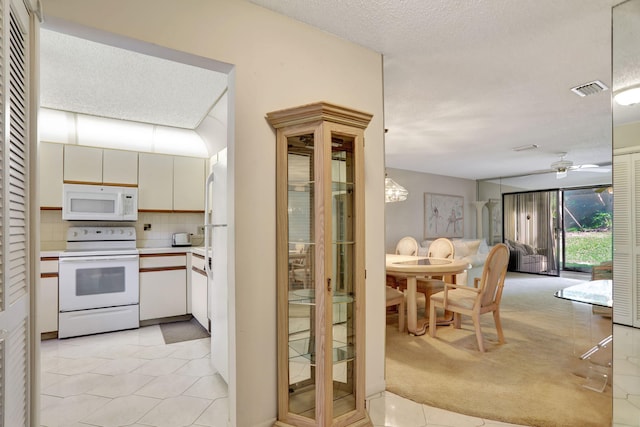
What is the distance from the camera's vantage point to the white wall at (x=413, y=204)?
7000 mm

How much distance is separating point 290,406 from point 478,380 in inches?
60.7

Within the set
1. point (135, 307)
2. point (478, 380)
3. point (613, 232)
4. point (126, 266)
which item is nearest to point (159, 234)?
point (126, 266)

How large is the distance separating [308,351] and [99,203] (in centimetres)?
335

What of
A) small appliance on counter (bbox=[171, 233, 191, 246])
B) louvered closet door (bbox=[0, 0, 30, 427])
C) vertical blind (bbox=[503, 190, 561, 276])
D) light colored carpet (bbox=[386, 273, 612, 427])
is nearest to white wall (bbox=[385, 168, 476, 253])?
vertical blind (bbox=[503, 190, 561, 276])

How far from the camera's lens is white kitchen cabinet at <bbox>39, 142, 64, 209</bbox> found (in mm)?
3617

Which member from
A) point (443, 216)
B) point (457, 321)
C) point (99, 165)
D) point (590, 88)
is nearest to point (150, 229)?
point (99, 165)

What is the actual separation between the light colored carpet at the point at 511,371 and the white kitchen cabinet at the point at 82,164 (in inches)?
152

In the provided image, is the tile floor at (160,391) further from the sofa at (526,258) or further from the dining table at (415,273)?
the sofa at (526,258)

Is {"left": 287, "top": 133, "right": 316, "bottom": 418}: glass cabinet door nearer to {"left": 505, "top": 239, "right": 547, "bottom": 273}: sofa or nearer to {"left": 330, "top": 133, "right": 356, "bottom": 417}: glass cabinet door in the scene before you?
{"left": 330, "top": 133, "right": 356, "bottom": 417}: glass cabinet door

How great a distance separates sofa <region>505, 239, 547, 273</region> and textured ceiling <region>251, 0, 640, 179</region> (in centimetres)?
409

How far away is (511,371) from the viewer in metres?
2.66

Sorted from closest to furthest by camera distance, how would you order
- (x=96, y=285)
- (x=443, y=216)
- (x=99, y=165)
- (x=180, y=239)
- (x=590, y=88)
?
(x=590, y=88) → (x=96, y=285) → (x=99, y=165) → (x=180, y=239) → (x=443, y=216)

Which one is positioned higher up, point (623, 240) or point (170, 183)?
point (170, 183)

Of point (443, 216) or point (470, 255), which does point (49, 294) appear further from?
point (443, 216)
